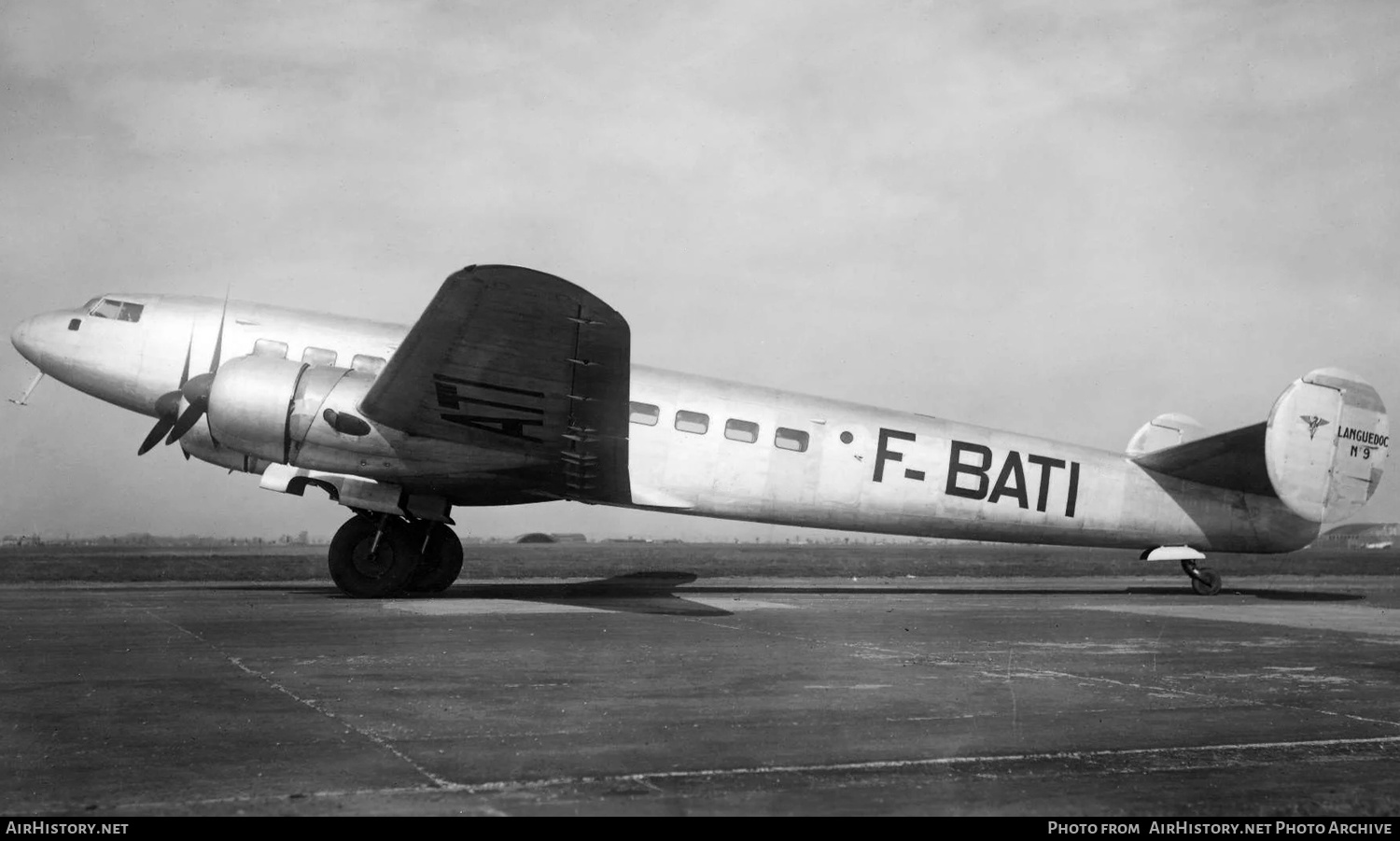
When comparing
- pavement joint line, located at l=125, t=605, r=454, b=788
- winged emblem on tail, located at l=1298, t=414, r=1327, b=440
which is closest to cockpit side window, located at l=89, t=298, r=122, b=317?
pavement joint line, located at l=125, t=605, r=454, b=788

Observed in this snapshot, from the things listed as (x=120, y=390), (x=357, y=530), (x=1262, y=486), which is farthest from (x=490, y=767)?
(x=1262, y=486)

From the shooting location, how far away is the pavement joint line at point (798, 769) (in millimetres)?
3707

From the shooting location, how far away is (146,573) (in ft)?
67.3

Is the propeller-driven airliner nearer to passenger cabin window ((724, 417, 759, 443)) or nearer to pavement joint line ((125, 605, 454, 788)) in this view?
passenger cabin window ((724, 417, 759, 443))

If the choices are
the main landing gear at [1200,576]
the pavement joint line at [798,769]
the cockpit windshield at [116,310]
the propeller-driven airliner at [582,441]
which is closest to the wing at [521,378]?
the propeller-driven airliner at [582,441]

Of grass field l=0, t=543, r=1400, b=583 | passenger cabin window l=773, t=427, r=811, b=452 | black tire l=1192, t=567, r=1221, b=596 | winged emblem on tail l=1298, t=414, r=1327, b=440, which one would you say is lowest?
grass field l=0, t=543, r=1400, b=583

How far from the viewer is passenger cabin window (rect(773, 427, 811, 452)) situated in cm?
1379

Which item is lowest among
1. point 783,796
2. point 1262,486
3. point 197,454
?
point 783,796

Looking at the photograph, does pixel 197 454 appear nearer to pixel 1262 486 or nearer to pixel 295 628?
pixel 295 628

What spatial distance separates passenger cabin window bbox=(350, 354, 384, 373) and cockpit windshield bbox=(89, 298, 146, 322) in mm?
2934

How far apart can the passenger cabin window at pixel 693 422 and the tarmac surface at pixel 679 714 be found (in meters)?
3.28

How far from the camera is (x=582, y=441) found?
11914 millimetres

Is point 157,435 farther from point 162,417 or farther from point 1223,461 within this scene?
point 1223,461
